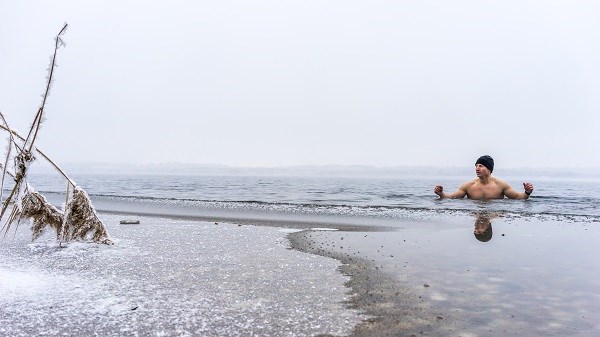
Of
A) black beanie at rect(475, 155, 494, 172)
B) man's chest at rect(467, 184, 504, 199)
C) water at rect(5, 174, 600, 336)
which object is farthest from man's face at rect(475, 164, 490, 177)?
water at rect(5, 174, 600, 336)

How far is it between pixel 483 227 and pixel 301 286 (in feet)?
22.2

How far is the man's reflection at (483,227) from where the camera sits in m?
8.55

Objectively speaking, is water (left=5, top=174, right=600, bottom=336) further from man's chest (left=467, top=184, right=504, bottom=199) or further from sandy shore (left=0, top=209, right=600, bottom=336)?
man's chest (left=467, top=184, right=504, bottom=199)

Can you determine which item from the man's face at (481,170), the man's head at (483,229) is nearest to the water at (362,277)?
the man's head at (483,229)

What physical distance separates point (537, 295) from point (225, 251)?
432 cm

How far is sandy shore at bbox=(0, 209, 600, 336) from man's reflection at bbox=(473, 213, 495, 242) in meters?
0.28

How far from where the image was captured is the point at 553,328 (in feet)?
11.7

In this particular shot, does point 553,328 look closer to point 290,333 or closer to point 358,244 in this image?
point 290,333

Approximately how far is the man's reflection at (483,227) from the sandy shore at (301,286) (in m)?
0.28

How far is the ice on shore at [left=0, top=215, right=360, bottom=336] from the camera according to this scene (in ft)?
11.7

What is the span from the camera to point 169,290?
4.57 m

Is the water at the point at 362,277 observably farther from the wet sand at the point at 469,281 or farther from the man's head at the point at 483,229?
the man's head at the point at 483,229

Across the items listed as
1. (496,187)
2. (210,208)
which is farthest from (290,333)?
(496,187)

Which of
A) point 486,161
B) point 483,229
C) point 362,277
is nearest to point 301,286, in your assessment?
point 362,277
